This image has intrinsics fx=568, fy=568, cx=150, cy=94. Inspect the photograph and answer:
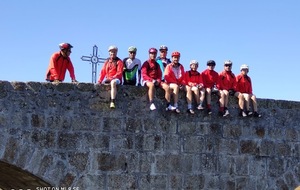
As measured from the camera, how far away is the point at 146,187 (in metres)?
8.59

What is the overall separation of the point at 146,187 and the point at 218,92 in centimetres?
195

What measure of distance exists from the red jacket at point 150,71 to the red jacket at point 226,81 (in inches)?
44.1

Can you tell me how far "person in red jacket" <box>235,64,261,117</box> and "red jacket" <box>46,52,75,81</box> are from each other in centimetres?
278

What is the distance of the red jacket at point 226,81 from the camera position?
938cm

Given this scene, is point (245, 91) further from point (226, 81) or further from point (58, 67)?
point (58, 67)

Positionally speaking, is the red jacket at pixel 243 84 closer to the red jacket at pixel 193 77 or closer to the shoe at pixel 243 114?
the shoe at pixel 243 114

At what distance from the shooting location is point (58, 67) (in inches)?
337

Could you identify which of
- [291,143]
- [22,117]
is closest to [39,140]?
[22,117]

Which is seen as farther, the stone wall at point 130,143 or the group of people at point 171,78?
the group of people at point 171,78

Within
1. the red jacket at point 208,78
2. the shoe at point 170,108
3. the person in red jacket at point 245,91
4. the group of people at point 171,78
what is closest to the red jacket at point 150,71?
the group of people at point 171,78

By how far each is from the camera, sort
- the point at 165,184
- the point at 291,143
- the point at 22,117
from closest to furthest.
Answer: the point at 22,117 < the point at 165,184 < the point at 291,143

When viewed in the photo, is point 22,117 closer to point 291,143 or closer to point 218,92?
point 218,92

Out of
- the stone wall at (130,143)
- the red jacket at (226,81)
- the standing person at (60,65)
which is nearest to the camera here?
the stone wall at (130,143)

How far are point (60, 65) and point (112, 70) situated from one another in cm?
79
